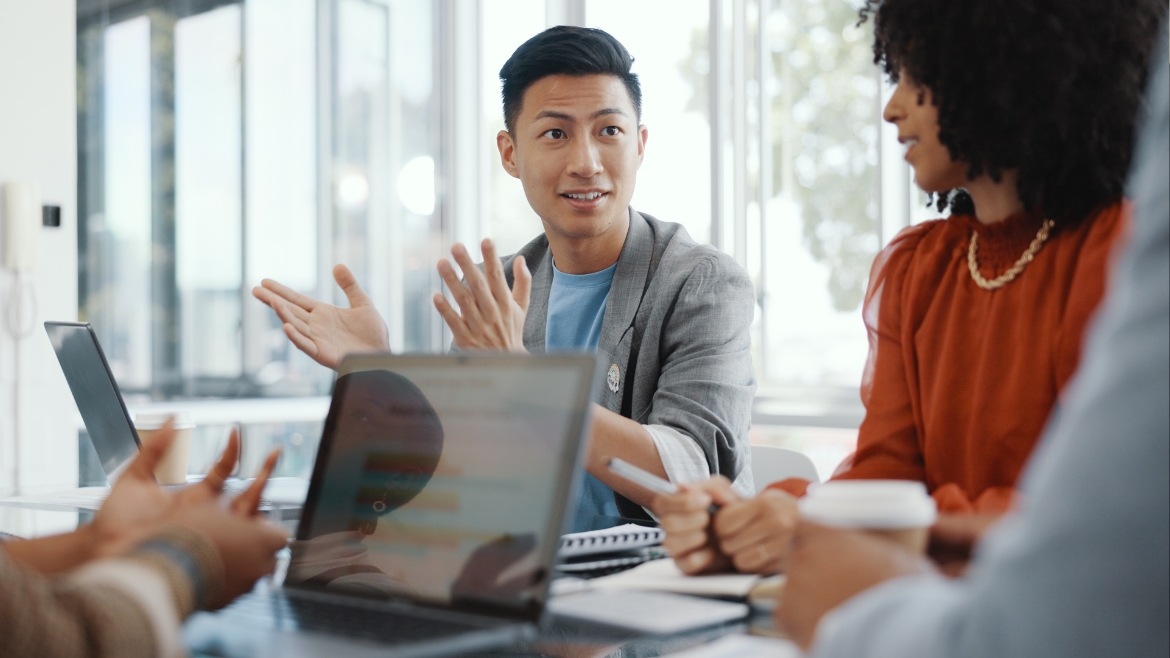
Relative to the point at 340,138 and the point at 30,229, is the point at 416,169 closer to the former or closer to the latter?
the point at 340,138

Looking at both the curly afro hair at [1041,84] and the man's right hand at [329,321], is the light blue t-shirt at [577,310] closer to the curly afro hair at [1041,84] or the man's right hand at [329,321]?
the man's right hand at [329,321]

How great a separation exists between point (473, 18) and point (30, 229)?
2.34 m

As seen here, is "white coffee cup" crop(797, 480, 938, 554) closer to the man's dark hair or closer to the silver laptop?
the silver laptop

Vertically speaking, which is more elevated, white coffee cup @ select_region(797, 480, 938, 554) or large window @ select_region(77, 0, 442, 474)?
large window @ select_region(77, 0, 442, 474)

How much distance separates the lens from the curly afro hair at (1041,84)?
3.24 feet

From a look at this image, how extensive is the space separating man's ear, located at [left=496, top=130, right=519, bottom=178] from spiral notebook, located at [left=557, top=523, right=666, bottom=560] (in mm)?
1318

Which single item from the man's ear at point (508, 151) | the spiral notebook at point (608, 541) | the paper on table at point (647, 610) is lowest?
the spiral notebook at point (608, 541)

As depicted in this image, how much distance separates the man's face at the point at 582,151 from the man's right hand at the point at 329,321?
55 centimetres

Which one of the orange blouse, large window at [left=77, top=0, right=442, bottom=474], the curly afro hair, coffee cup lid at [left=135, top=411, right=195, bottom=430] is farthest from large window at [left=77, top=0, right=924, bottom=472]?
the curly afro hair

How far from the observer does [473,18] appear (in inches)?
178

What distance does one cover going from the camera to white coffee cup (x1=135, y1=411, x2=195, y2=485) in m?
1.51

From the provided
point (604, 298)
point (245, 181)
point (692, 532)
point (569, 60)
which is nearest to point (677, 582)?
point (692, 532)

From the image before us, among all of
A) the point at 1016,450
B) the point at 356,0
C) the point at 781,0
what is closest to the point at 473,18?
the point at 356,0

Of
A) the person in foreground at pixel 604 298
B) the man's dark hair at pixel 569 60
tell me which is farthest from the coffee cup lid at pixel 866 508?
the man's dark hair at pixel 569 60
